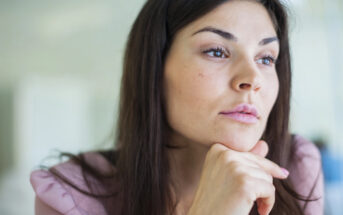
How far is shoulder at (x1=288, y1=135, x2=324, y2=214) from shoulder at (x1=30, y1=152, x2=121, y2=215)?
1.82 ft

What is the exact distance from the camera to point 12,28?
8.54 feet

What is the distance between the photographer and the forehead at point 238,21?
725mm

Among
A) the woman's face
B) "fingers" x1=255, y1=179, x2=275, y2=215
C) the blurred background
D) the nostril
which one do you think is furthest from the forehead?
the blurred background

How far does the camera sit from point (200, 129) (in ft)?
2.37

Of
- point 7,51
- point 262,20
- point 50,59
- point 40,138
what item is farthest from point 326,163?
point 7,51

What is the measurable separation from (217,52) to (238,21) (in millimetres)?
85

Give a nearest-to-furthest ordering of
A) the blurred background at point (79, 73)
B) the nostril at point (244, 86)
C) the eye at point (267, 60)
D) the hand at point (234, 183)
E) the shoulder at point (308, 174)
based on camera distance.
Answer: the hand at point (234, 183) < the nostril at point (244, 86) < the eye at point (267, 60) < the shoulder at point (308, 174) < the blurred background at point (79, 73)

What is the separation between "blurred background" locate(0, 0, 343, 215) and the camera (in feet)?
8.04

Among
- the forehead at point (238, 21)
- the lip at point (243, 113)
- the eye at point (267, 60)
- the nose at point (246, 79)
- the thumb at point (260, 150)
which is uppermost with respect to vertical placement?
the forehead at point (238, 21)

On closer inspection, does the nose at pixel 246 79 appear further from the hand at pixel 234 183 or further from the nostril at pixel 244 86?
the hand at pixel 234 183

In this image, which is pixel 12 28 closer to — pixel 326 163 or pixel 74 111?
pixel 74 111

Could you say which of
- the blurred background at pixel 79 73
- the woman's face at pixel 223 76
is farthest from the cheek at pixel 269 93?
the blurred background at pixel 79 73

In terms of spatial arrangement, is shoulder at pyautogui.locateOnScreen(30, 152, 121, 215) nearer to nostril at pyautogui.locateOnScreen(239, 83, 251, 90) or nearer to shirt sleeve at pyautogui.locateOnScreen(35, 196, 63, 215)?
shirt sleeve at pyautogui.locateOnScreen(35, 196, 63, 215)

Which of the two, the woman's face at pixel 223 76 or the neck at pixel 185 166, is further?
the neck at pixel 185 166
